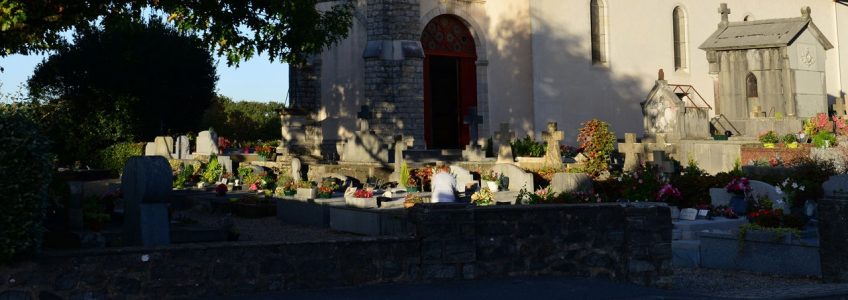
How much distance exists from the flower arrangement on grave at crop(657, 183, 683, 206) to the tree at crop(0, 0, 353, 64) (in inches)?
277

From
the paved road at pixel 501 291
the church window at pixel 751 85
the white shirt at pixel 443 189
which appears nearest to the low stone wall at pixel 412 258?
the paved road at pixel 501 291

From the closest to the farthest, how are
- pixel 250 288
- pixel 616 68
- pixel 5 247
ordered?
pixel 5 247, pixel 250 288, pixel 616 68

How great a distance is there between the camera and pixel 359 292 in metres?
8.55

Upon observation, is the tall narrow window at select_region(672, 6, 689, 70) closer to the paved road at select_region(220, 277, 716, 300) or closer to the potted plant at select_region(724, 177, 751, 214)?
the potted plant at select_region(724, 177, 751, 214)

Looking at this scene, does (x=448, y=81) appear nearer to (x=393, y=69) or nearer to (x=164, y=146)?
(x=393, y=69)

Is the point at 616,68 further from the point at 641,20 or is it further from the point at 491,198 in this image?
the point at 491,198

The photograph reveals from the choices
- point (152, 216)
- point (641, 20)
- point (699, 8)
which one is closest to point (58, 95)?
point (641, 20)

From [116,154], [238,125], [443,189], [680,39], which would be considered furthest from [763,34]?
[238,125]

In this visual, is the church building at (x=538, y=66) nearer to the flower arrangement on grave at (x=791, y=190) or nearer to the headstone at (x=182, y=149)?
the headstone at (x=182, y=149)

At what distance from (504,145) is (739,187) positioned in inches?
326

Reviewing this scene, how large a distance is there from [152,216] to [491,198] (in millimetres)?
7781

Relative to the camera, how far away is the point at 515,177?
19.6 metres

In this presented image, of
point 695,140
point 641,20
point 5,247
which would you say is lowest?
point 5,247

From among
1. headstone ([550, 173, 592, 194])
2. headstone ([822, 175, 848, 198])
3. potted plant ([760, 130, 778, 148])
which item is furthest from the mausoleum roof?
headstone ([822, 175, 848, 198])
